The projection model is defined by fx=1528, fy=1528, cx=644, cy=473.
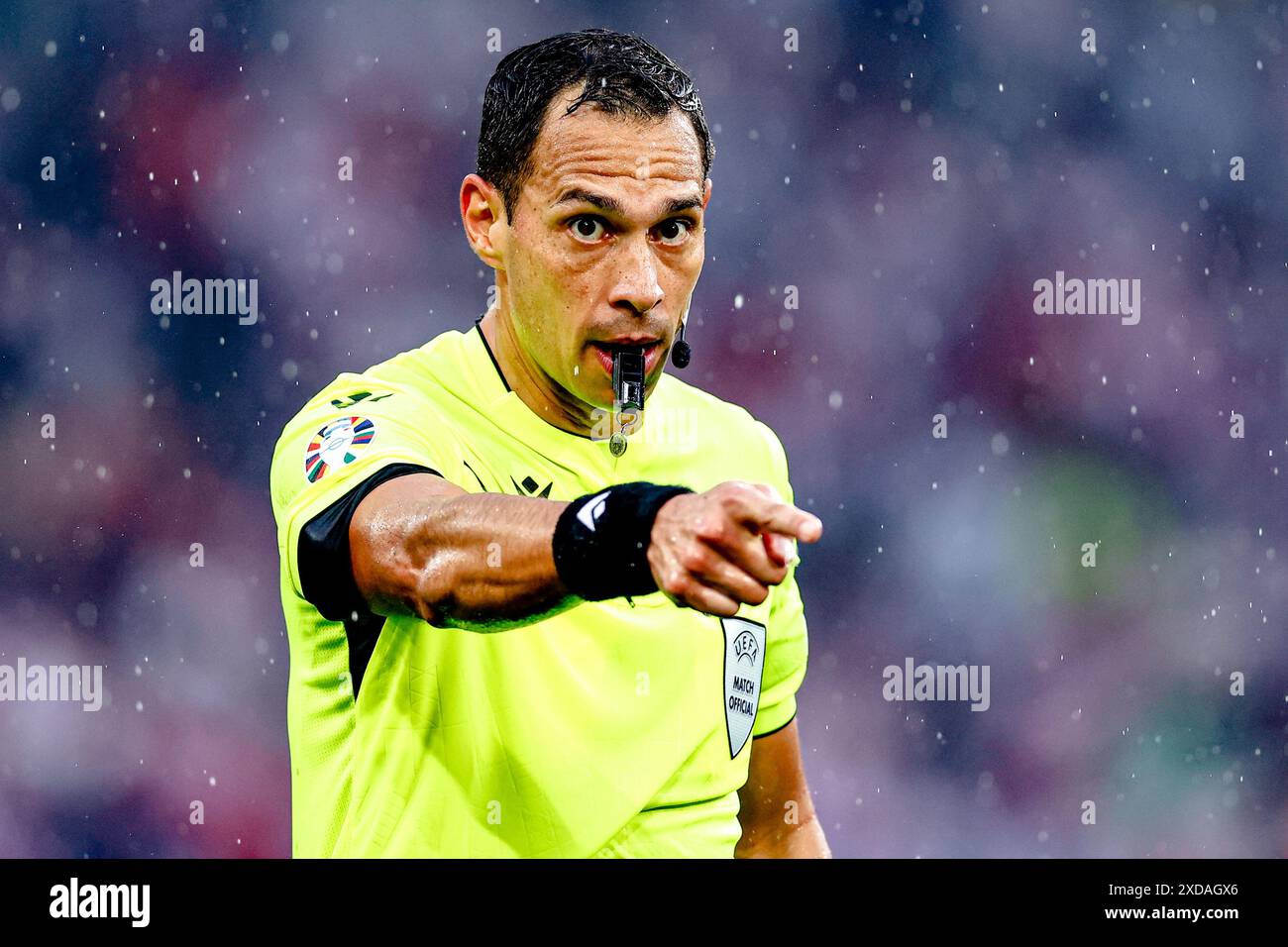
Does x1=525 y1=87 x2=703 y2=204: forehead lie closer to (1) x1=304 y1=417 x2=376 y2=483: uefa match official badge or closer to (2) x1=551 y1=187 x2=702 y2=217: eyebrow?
(2) x1=551 y1=187 x2=702 y2=217: eyebrow

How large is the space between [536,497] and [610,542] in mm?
537

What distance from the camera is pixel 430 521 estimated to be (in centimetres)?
234

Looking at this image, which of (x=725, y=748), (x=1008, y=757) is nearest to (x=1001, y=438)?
(x=1008, y=757)

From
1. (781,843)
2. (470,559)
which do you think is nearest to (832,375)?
(781,843)

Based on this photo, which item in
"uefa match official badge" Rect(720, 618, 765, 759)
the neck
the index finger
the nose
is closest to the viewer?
the index finger

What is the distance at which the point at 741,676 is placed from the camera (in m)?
3.28

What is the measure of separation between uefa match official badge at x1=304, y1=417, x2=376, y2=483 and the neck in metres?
0.42

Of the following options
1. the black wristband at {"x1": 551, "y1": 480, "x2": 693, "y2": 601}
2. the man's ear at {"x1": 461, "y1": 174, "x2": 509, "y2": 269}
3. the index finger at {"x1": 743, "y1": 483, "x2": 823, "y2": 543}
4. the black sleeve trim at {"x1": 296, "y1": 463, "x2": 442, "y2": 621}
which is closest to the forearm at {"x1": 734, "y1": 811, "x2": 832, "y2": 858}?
the black sleeve trim at {"x1": 296, "y1": 463, "x2": 442, "y2": 621}

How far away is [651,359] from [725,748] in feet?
2.77

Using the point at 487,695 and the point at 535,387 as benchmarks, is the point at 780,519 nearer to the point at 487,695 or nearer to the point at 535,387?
the point at 487,695

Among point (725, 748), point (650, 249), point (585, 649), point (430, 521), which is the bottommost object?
point (725, 748)

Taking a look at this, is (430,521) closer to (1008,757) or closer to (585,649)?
(585,649)

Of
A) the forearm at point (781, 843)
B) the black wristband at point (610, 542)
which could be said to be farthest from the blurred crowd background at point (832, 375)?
the black wristband at point (610, 542)

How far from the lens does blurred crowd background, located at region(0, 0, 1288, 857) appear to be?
6.09 m
